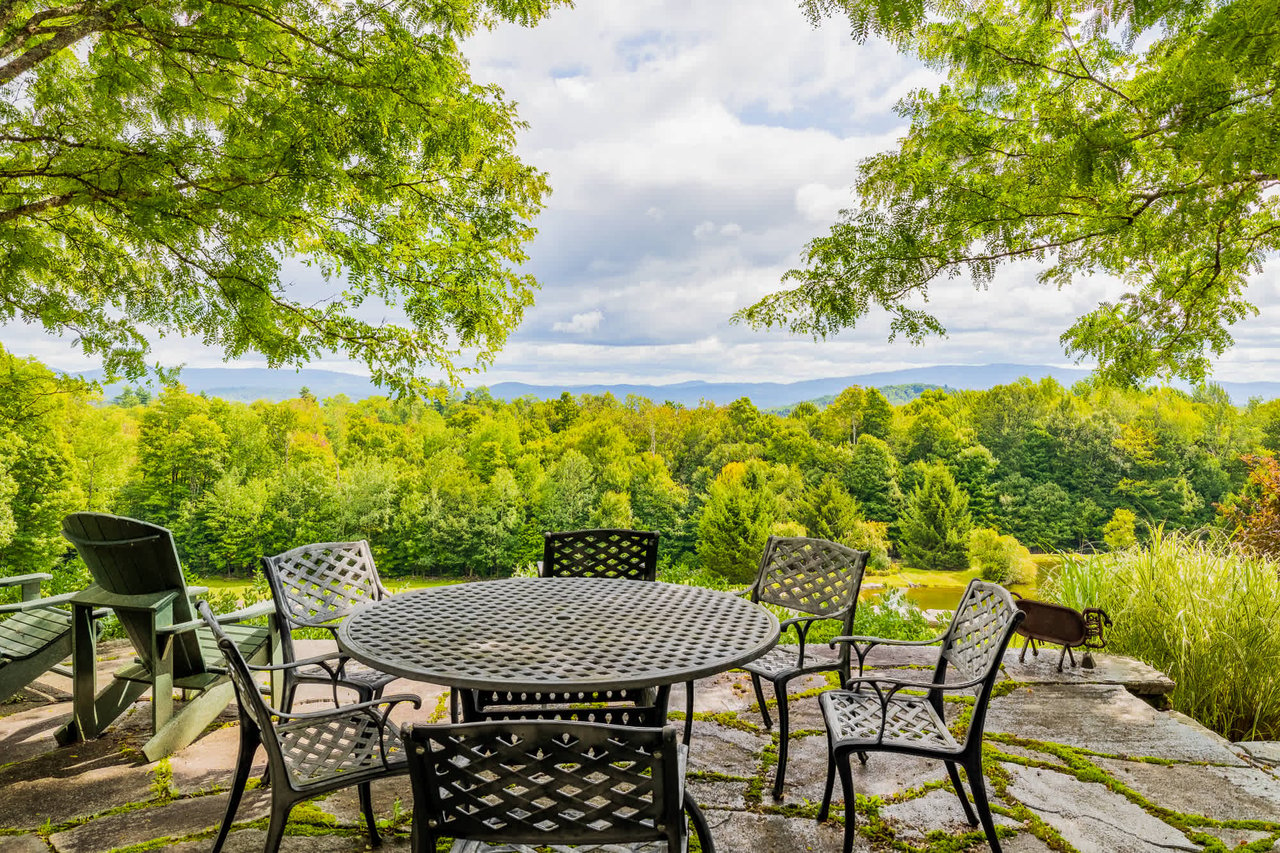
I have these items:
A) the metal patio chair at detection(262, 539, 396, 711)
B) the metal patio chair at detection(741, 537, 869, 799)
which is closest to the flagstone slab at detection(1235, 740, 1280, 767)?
the metal patio chair at detection(741, 537, 869, 799)

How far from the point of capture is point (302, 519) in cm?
1235

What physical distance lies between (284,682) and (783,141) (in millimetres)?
7734

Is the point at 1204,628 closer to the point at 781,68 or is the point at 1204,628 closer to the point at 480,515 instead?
the point at 781,68

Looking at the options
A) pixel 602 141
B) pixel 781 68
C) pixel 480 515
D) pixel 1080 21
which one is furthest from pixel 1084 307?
pixel 480 515

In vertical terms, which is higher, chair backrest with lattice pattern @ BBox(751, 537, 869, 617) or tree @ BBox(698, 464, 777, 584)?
chair backrest with lattice pattern @ BBox(751, 537, 869, 617)

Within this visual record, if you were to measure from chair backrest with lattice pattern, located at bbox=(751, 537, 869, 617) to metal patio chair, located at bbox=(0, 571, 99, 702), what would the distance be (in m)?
2.91

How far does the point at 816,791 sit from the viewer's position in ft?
7.52

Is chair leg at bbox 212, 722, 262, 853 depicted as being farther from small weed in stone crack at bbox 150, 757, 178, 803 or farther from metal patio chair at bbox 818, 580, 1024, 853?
metal patio chair at bbox 818, 580, 1024, 853

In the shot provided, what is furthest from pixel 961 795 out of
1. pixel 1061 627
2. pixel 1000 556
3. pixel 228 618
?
pixel 1000 556

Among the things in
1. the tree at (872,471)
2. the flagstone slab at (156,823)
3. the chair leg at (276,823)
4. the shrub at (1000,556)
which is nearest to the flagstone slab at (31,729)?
the flagstone slab at (156,823)

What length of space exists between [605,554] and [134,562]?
75.3 inches

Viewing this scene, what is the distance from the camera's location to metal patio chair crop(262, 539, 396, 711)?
247 cm

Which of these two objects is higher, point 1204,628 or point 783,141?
point 783,141

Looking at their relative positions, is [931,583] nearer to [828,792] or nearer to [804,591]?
[804,591]
